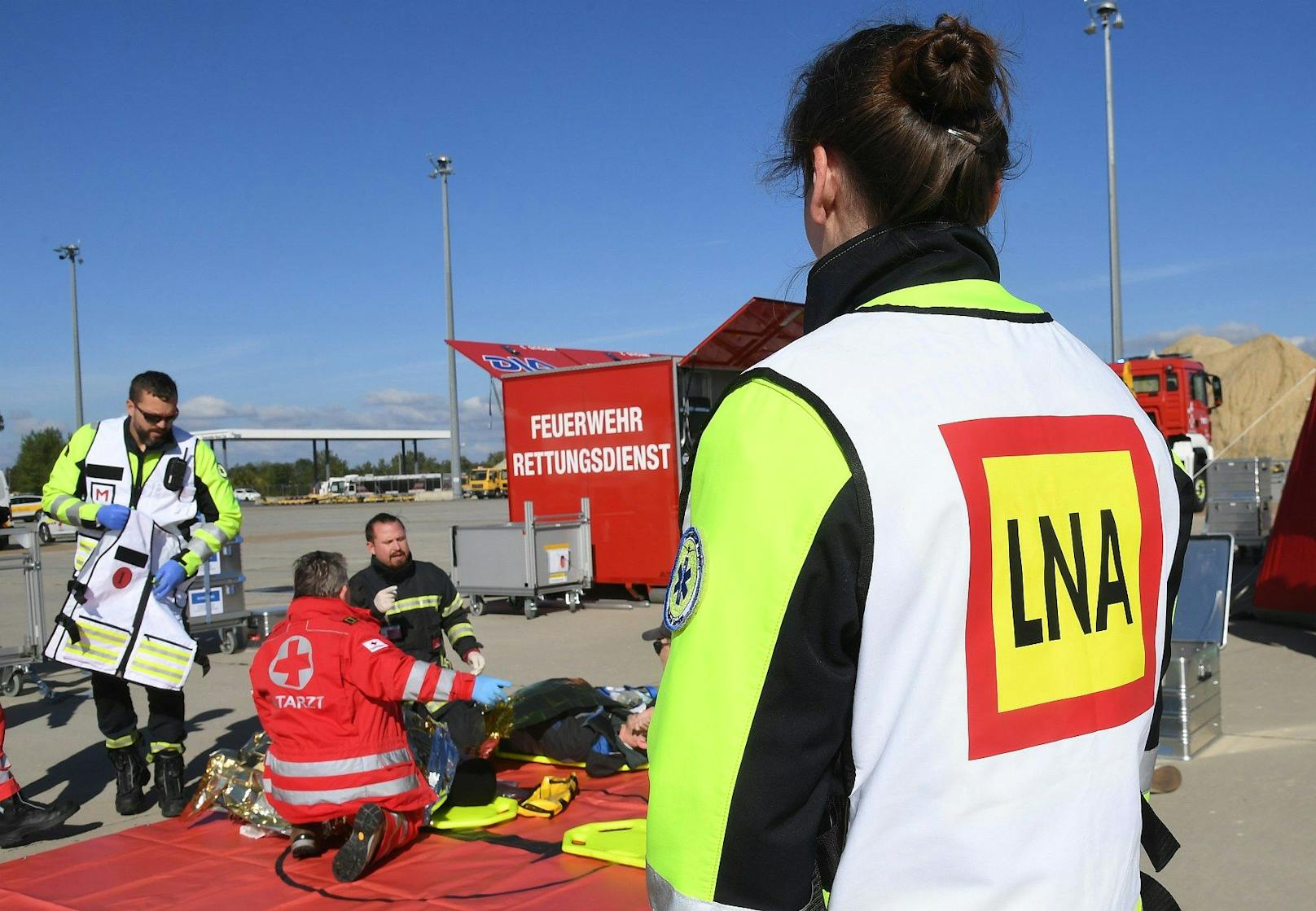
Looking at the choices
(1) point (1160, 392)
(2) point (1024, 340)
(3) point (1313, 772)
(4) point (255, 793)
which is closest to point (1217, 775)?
(3) point (1313, 772)

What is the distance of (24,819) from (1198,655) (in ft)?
20.1

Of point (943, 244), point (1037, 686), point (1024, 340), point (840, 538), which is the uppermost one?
point (943, 244)

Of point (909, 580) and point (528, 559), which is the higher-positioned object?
point (909, 580)

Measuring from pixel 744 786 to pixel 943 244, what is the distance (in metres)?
0.67

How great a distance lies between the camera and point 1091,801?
1227 mm

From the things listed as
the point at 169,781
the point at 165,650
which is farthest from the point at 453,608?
the point at 169,781

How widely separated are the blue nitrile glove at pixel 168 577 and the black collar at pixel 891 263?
525 cm

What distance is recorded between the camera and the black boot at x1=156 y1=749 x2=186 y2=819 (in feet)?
18.2

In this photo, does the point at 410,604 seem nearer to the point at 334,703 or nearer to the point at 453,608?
the point at 453,608

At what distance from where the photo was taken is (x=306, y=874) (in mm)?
4535

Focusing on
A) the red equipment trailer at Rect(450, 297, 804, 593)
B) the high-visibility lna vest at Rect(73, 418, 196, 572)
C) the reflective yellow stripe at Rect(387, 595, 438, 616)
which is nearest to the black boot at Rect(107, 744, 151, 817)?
the high-visibility lna vest at Rect(73, 418, 196, 572)

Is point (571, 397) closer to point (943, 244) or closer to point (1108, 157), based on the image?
point (943, 244)

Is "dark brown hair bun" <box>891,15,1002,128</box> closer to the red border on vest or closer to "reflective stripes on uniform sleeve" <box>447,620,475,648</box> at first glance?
the red border on vest

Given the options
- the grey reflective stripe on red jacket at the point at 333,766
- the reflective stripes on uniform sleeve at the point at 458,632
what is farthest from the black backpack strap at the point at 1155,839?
the reflective stripes on uniform sleeve at the point at 458,632
